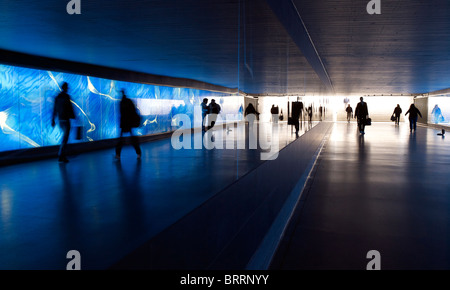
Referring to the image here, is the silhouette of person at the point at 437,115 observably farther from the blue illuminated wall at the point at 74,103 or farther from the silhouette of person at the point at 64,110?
the silhouette of person at the point at 64,110

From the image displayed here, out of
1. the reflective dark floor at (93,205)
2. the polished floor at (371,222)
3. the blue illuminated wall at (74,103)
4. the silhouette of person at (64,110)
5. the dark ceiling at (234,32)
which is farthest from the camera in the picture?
the blue illuminated wall at (74,103)

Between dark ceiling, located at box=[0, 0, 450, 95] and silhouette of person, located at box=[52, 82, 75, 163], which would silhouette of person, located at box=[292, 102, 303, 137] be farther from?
silhouette of person, located at box=[52, 82, 75, 163]

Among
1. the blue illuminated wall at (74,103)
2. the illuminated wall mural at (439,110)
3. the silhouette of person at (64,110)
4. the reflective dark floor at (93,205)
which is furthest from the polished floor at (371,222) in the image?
the illuminated wall mural at (439,110)

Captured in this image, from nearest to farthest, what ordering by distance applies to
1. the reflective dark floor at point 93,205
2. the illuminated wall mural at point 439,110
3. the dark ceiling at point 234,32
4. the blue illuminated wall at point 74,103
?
the reflective dark floor at point 93,205
the dark ceiling at point 234,32
the blue illuminated wall at point 74,103
the illuminated wall mural at point 439,110

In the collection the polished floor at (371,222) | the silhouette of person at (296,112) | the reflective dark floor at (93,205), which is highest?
the silhouette of person at (296,112)

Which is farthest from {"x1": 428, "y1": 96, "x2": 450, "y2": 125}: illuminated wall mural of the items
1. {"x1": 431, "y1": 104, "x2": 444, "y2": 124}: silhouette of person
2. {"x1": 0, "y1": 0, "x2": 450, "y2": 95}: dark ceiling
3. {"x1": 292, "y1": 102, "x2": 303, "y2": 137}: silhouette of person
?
{"x1": 292, "y1": 102, "x2": 303, "y2": 137}: silhouette of person

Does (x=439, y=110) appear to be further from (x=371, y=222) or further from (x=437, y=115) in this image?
(x=371, y=222)

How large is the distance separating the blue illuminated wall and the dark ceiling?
3.05 feet

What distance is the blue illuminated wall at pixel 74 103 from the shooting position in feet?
34.7

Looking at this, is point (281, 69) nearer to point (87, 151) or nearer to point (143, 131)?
point (87, 151)

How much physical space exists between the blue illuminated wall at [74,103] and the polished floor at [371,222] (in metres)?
2.06

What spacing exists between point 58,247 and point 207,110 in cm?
1474

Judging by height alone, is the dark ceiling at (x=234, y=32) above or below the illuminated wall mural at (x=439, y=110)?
above
